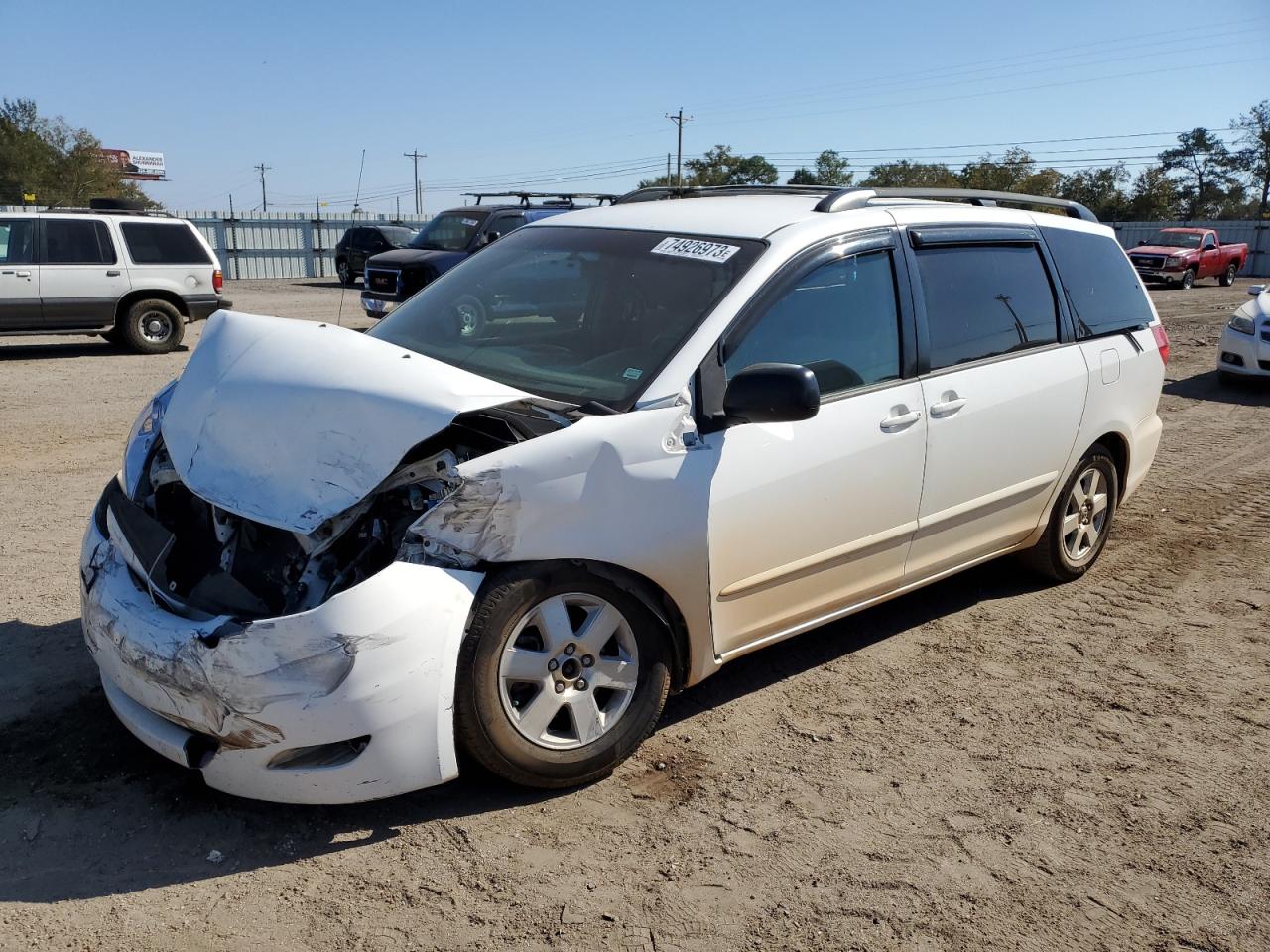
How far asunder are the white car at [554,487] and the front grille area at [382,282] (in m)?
12.0

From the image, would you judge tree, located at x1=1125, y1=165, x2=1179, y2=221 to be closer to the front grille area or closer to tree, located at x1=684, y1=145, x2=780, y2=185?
tree, located at x1=684, y1=145, x2=780, y2=185

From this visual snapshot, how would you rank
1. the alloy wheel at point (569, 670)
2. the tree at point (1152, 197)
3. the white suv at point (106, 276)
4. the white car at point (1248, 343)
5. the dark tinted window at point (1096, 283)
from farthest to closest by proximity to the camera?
the tree at point (1152, 197) < the white suv at point (106, 276) < the white car at point (1248, 343) < the dark tinted window at point (1096, 283) < the alloy wheel at point (569, 670)

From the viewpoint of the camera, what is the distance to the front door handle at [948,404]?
4.23 meters

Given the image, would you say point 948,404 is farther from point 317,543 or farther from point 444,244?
point 444,244

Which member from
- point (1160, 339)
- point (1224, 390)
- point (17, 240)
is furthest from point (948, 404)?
point (17, 240)

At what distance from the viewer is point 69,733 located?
11.8 ft

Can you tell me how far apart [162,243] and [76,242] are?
102 centimetres

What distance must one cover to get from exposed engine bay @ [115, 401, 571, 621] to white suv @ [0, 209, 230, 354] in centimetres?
1147

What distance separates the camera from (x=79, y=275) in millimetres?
13352

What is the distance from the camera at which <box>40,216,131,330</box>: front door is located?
1317cm

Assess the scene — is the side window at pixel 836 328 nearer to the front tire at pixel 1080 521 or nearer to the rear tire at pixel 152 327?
the front tire at pixel 1080 521

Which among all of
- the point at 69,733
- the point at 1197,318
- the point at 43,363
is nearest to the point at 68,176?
the point at 43,363

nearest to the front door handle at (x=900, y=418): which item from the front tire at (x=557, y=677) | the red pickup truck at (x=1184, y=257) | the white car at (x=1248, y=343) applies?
the front tire at (x=557, y=677)

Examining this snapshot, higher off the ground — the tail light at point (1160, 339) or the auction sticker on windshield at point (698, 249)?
the auction sticker on windshield at point (698, 249)
